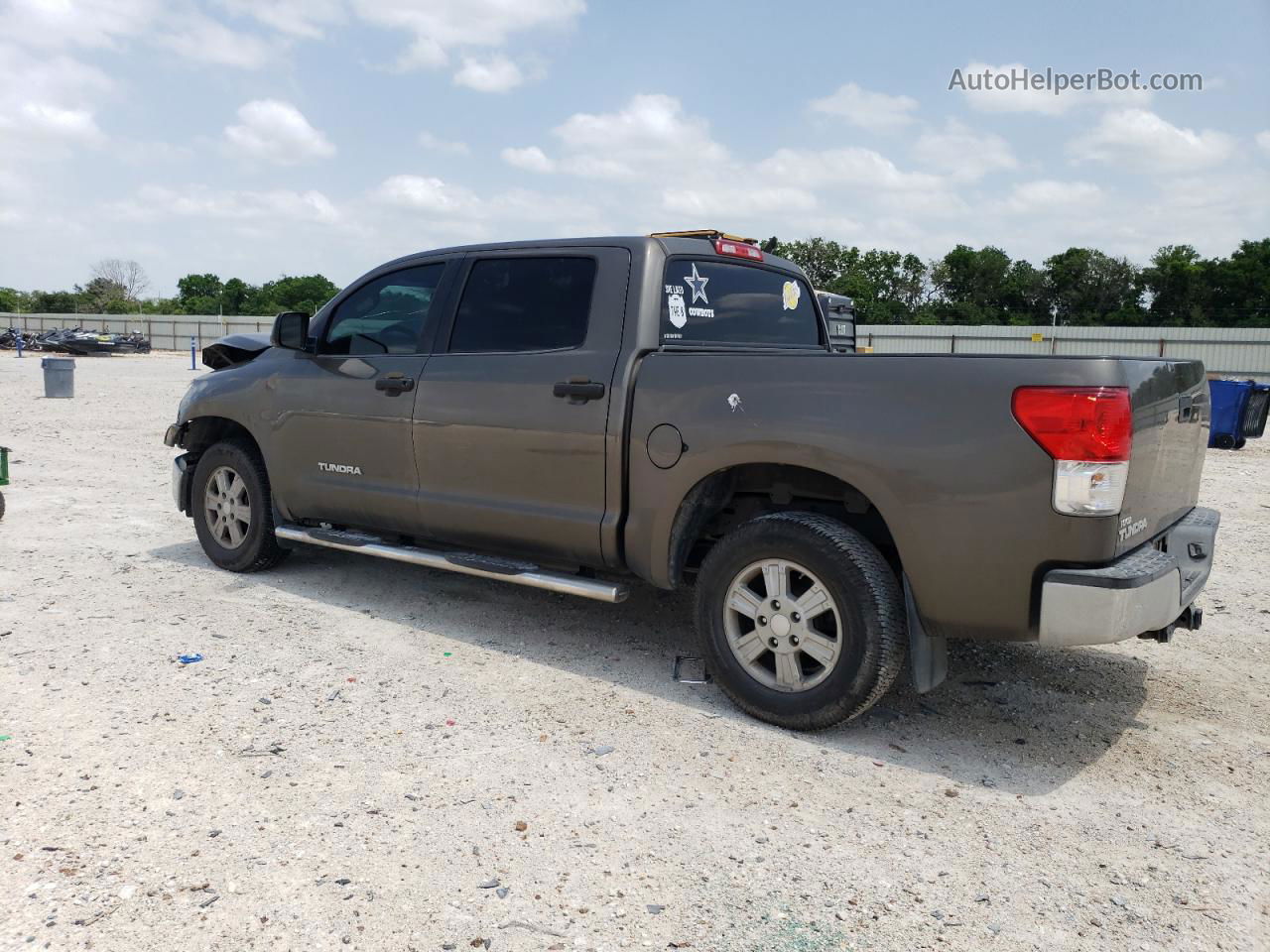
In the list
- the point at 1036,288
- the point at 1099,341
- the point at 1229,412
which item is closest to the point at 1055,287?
the point at 1036,288

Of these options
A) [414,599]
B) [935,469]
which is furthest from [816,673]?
[414,599]

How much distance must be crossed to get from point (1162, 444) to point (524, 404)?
2615 mm

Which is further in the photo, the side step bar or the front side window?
the front side window

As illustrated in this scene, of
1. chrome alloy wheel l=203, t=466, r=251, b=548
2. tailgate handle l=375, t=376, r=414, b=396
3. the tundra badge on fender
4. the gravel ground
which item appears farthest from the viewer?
chrome alloy wheel l=203, t=466, r=251, b=548

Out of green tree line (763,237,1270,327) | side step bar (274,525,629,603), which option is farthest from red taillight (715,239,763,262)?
green tree line (763,237,1270,327)

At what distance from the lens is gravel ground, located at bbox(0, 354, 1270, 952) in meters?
2.61

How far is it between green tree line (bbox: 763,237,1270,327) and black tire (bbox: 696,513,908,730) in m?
46.4

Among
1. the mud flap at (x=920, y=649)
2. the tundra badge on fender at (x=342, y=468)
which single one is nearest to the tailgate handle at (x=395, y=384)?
the tundra badge on fender at (x=342, y=468)

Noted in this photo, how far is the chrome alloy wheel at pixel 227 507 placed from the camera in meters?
5.97

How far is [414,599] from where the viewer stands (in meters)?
5.57

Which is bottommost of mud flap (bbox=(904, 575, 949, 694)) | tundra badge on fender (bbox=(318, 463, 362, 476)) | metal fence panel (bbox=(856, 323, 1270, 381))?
mud flap (bbox=(904, 575, 949, 694))

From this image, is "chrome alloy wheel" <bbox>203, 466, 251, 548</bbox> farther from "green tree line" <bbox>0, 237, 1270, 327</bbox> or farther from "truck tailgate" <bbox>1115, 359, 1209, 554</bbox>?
"green tree line" <bbox>0, 237, 1270, 327</bbox>

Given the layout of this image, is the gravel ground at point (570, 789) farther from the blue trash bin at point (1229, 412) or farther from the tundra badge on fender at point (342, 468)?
the blue trash bin at point (1229, 412)

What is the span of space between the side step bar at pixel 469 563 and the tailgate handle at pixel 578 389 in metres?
0.82
